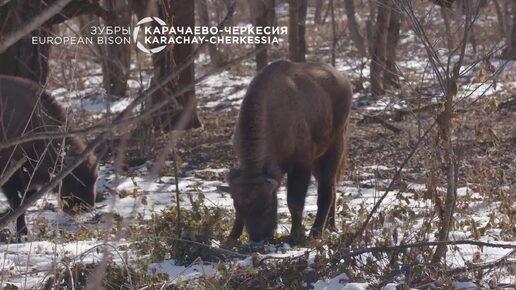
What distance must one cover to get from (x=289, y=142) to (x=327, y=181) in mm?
943

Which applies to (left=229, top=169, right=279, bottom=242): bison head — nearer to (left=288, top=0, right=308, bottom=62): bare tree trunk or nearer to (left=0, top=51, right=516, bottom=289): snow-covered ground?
(left=0, top=51, right=516, bottom=289): snow-covered ground

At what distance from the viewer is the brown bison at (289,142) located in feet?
24.5

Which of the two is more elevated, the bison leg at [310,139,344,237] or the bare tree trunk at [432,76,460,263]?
the bare tree trunk at [432,76,460,263]

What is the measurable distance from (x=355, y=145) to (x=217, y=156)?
194cm

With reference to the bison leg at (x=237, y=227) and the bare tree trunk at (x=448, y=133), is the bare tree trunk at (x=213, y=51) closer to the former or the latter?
the bison leg at (x=237, y=227)

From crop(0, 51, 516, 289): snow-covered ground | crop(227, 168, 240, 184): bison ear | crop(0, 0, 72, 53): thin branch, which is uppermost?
Result: crop(0, 0, 72, 53): thin branch

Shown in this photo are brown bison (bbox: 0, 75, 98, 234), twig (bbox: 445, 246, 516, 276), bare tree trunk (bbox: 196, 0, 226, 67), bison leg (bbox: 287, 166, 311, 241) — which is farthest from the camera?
brown bison (bbox: 0, 75, 98, 234)

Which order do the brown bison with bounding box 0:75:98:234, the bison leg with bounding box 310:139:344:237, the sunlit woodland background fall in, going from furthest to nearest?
the brown bison with bounding box 0:75:98:234 < the bison leg with bounding box 310:139:344:237 < the sunlit woodland background

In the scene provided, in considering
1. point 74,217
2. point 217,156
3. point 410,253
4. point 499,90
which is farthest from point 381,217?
point 499,90

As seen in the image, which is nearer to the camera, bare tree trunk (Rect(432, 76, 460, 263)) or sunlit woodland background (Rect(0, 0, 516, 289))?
sunlit woodland background (Rect(0, 0, 516, 289))

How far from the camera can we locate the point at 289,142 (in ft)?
26.1

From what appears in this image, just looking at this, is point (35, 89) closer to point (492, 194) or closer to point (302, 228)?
point (302, 228)

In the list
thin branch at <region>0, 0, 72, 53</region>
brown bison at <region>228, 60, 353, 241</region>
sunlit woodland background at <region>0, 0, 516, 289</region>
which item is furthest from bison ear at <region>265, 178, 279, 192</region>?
thin branch at <region>0, 0, 72, 53</region>

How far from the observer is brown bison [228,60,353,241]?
24.5 ft
